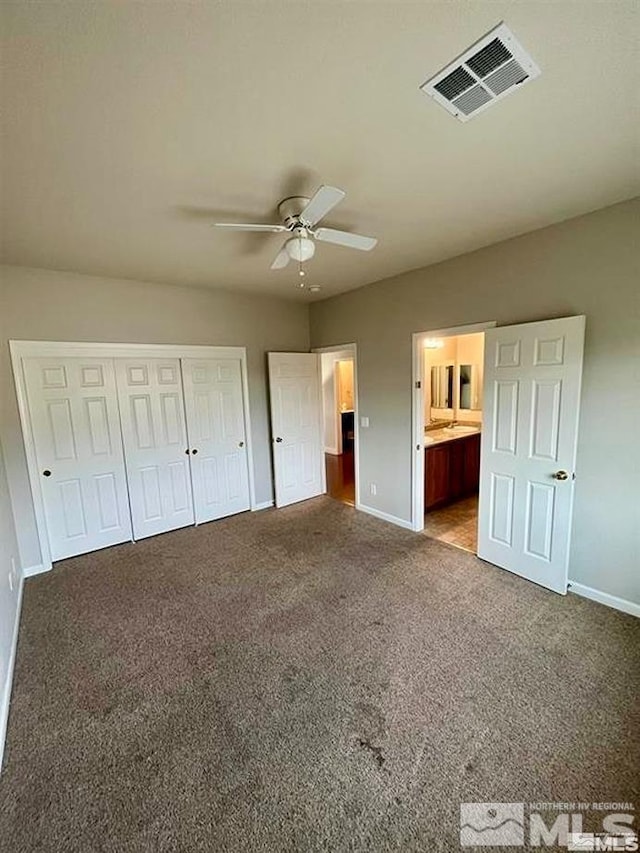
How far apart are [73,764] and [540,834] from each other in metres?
1.92

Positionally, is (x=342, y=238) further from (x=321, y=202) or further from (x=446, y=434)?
(x=446, y=434)

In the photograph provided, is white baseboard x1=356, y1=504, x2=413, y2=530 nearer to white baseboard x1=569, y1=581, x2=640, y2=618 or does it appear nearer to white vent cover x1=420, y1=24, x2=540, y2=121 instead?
white baseboard x1=569, y1=581, x2=640, y2=618

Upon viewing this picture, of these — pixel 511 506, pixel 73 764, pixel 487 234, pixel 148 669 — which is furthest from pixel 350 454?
pixel 73 764

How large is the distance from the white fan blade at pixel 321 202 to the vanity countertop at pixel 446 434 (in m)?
2.79

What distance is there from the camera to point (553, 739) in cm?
162

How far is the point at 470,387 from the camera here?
5320 mm

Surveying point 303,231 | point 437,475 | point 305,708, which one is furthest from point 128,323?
point 437,475

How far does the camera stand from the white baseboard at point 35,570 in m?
3.18

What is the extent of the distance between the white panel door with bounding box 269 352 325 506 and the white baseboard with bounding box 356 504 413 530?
0.88 metres

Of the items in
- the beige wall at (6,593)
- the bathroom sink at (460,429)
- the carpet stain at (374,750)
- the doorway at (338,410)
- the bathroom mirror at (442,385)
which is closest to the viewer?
the carpet stain at (374,750)

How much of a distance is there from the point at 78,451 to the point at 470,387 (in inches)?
198

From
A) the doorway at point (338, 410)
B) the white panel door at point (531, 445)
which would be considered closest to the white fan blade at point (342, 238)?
the white panel door at point (531, 445)

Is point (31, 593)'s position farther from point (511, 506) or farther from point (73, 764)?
point (511, 506)

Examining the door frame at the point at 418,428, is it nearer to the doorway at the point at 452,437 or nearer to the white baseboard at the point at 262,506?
the doorway at the point at 452,437
